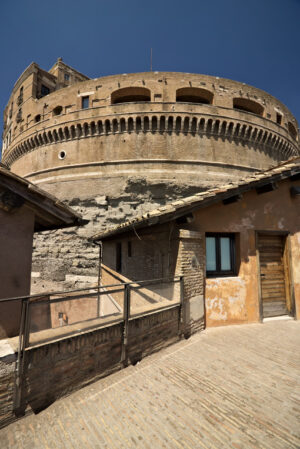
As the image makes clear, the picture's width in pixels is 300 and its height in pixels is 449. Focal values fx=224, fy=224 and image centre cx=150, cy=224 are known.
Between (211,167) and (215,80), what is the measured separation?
7532mm

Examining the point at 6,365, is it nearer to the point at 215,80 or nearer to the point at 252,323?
the point at 252,323

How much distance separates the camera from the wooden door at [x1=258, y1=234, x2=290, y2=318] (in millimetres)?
7445

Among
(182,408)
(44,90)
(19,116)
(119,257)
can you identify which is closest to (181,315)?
(182,408)

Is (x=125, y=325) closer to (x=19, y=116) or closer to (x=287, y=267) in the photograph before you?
(x=287, y=267)

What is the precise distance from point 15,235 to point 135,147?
15030 mm

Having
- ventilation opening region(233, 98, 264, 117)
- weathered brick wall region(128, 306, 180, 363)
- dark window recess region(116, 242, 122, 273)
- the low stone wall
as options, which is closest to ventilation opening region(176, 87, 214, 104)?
ventilation opening region(233, 98, 264, 117)

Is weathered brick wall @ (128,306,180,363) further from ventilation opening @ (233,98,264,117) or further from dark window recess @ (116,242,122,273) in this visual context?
ventilation opening @ (233,98,264,117)

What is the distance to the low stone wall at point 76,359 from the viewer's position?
3221 mm

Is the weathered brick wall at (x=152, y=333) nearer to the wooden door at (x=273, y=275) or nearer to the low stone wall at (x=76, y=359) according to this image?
the low stone wall at (x=76, y=359)

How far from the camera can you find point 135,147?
58.4 feet

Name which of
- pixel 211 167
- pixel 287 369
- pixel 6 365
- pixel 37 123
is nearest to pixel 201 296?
pixel 287 369

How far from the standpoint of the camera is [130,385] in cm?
394

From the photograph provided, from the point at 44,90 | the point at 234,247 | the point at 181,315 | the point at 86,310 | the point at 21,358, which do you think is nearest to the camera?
the point at 21,358

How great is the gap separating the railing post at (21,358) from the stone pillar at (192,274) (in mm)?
3763
